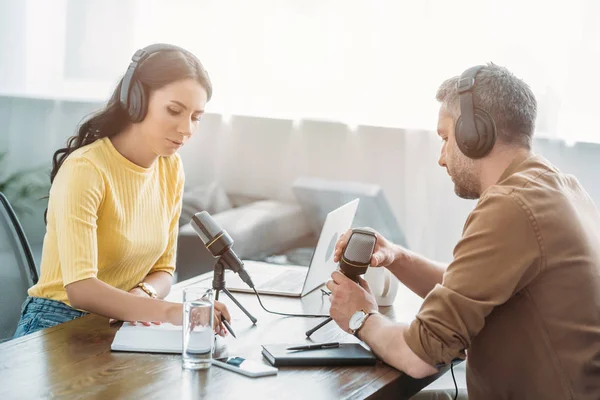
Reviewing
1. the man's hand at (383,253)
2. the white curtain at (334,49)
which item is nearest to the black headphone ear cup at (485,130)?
the man's hand at (383,253)

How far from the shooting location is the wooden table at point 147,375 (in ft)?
3.87

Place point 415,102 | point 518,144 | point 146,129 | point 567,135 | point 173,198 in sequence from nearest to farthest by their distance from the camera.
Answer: point 518,144
point 146,129
point 173,198
point 567,135
point 415,102

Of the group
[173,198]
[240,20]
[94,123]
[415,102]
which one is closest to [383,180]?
[415,102]

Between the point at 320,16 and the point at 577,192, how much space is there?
1.82 m

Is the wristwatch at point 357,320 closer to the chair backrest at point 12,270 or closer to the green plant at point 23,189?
the chair backrest at point 12,270

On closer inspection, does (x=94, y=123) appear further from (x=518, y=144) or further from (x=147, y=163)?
(x=518, y=144)

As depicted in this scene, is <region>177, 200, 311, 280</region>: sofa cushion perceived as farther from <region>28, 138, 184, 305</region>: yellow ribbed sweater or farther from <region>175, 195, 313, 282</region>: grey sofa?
<region>28, 138, 184, 305</region>: yellow ribbed sweater

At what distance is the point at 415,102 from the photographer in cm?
289

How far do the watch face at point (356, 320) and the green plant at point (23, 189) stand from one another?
248 cm

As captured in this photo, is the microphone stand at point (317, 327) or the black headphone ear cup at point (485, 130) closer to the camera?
the black headphone ear cup at point (485, 130)

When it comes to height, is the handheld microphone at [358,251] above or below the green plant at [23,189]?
above

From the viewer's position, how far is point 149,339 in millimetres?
1418

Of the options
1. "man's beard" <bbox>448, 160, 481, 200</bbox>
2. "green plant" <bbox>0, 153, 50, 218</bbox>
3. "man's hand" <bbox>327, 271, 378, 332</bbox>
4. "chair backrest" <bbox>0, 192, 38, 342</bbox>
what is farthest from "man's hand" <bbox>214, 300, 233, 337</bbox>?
"green plant" <bbox>0, 153, 50, 218</bbox>

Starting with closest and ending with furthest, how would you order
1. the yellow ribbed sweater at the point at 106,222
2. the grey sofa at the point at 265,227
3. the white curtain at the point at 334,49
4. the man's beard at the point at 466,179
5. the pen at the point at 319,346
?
the pen at the point at 319,346 → the man's beard at the point at 466,179 → the yellow ribbed sweater at the point at 106,222 → the white curtain at the point at 334,49 → the grey sofa at the point at 265,227
